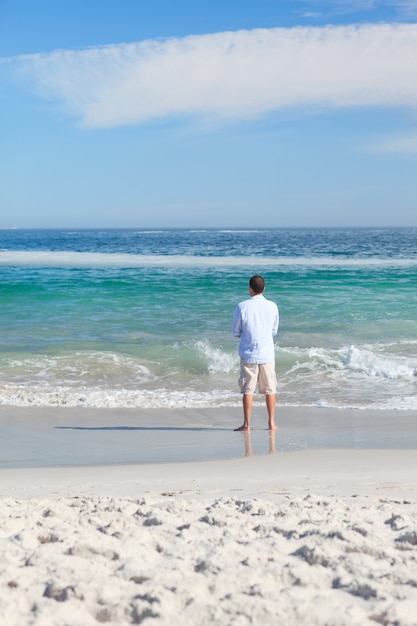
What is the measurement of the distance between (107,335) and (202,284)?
35.4 feet

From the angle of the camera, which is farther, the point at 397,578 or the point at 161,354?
the point at 161,354

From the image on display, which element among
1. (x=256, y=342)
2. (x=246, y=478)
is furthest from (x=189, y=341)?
(x=246, y=478)

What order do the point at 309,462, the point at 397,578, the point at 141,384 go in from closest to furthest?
the point at 397,578 < the point at 309,462 < the point at 141,384

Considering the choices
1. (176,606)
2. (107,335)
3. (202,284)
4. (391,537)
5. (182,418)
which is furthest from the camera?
(202,284)

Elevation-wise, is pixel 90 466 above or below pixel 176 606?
below

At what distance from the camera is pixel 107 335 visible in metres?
14.6

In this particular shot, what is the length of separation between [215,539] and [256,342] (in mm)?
3942

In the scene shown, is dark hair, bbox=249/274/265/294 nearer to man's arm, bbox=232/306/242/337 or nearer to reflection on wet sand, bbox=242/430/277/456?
man's arm, bbox=232/306/242/337

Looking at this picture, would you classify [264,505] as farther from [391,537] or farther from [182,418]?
[182,418]

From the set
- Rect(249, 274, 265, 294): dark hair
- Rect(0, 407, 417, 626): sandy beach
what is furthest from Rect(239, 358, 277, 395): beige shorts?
Rect(0, 407, 417, 626): sandy beach

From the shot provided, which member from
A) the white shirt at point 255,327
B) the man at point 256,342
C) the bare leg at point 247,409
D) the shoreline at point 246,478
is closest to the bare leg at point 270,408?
the man at point 256,342

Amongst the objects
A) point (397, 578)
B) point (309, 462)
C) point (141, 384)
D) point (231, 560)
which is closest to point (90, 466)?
point (309, 462)

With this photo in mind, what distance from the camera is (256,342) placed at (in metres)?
7.54

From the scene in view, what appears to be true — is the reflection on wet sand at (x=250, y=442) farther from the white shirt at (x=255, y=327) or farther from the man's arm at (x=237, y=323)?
the man's arm at (x=237, y=323)
